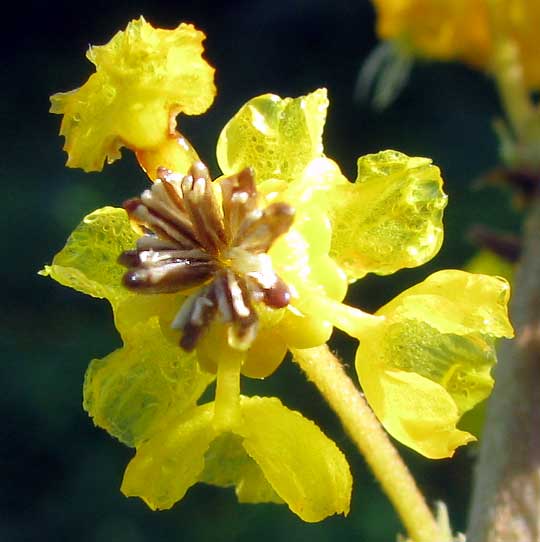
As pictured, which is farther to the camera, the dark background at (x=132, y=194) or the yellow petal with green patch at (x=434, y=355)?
the dark background at (x=132, y=194)

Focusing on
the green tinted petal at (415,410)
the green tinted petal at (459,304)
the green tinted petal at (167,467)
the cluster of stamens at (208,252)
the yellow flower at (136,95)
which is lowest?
the green tinted petal at (167,467)

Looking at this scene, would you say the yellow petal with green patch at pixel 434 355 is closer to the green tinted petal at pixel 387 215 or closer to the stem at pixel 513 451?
the green tinted petal at pixel 387 215

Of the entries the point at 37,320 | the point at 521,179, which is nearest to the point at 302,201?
the point at 521,179

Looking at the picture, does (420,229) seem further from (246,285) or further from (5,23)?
(5,23)

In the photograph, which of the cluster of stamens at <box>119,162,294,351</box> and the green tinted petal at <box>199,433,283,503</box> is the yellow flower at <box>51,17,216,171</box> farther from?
the green tinted petal at <box>199,433,283,503</box>

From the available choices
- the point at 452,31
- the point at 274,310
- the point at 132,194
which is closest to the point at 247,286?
the point at 274,310

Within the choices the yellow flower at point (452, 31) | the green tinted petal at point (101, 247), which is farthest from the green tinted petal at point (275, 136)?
the yellow flower at point (452, 31)

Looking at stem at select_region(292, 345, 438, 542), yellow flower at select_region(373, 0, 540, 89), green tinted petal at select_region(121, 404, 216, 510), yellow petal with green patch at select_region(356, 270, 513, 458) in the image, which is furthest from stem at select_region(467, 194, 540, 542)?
yellow flower at select_region(373, 0, 540, 89)

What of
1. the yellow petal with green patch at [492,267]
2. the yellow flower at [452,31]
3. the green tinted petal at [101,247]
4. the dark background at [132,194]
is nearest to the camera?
the green tinted petal at [101,247]
